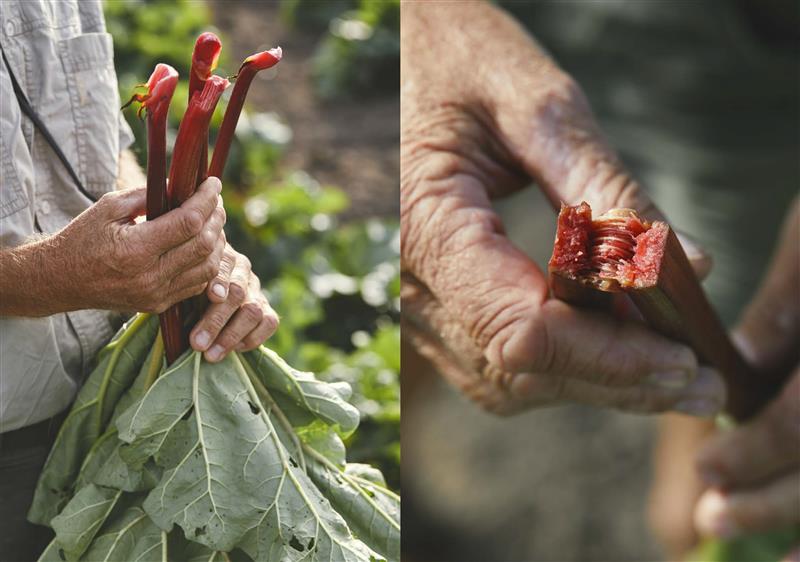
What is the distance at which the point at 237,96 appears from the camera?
784 mm

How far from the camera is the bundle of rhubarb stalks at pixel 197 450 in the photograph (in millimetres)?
775

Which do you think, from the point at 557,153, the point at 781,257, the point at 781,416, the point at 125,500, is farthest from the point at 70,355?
the point at 781,257

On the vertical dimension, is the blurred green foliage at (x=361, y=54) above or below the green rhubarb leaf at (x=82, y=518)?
below

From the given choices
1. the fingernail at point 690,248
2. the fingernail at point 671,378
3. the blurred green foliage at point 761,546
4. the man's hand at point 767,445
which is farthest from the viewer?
the blurred green foliage at point 761,546

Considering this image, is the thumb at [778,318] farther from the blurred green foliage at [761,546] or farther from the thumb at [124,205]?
the thumb at [124,205]

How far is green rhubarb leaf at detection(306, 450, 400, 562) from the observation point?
0.87 meters

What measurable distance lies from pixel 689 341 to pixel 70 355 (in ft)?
2.14

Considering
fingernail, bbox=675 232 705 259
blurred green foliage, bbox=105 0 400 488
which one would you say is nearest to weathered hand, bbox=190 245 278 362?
fingernail, bbox=675 232 705 259

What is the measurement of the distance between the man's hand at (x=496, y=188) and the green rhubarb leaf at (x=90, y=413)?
0.30m

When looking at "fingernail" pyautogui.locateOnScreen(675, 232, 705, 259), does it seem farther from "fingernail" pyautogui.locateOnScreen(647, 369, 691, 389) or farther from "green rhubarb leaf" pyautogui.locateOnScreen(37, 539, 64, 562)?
"green rhubarb leaf" pyautogui.locateOnScreen(37, 539, 64, 562)

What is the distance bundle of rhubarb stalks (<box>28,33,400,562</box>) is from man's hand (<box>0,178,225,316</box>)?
22 millimetres

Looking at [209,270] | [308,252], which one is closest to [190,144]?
[209,270]

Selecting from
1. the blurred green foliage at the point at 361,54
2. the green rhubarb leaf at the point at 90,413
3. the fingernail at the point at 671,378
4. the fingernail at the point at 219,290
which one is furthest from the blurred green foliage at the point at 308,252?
the fingernail at the point at 219,290

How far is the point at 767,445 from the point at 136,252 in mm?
1484
